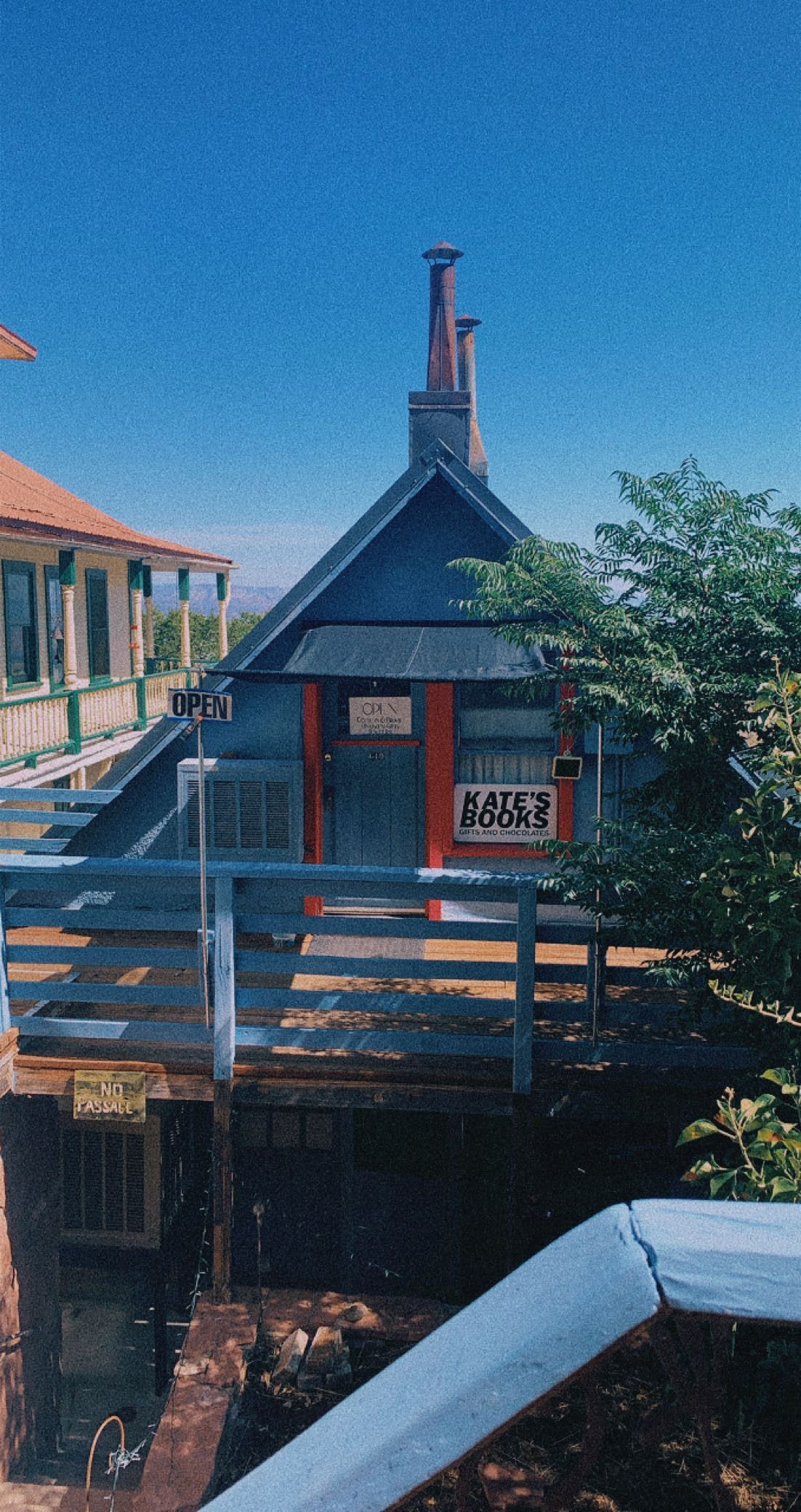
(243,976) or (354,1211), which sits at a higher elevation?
(243,976)

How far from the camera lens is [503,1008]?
22.1 ft

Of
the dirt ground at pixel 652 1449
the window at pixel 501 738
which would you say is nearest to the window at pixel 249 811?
the window at pixel 501 738

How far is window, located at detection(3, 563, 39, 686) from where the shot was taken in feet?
56.1

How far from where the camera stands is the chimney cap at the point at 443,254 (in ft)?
49.7

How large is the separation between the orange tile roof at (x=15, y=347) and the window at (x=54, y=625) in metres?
3.65

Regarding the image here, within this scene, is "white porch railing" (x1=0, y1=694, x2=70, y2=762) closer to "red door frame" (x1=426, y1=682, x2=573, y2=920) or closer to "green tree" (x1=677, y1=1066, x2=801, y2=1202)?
"red door frame" (x1=426, y1=682, x2=573, y2=920)

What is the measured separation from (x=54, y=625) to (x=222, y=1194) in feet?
45.0

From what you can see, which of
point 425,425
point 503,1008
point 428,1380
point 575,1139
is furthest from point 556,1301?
point 425,425

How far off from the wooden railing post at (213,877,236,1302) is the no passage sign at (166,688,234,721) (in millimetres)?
1339

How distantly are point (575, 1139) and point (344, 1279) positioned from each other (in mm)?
2658

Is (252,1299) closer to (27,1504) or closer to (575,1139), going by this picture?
(27,1504)

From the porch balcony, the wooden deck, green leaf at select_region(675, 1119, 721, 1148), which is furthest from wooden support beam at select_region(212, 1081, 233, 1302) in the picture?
the porch balcony

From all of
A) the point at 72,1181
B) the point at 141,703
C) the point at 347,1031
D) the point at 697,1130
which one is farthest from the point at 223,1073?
the point at 141,703

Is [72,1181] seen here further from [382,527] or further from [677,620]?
[677,620]
